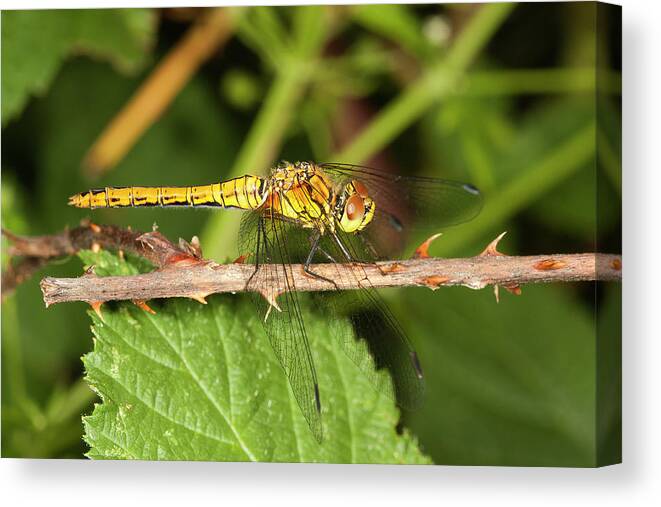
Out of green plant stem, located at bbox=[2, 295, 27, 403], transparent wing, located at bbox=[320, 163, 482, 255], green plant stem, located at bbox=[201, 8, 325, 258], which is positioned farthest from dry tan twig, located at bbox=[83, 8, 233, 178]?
transparent wing, located at bbox=[320, 163, 482, 255]

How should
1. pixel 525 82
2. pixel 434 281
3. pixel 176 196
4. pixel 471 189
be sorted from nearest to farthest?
1. pixel 434 281
2. pixel 176 196
3. pixel 471 189
4. pixel 525 82

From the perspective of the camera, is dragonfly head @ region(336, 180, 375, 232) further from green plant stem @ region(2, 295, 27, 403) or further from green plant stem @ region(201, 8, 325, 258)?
green plant stem @ region(2, 295, 27, 403)

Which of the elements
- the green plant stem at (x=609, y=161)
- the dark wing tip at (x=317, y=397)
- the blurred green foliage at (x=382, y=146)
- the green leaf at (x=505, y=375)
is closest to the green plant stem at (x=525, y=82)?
the blurred green foliage at (x=382, y=146)

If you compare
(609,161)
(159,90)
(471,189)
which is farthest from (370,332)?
(159,90)

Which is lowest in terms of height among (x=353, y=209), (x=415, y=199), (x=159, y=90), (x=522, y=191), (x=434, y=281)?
(x=434, y=281)

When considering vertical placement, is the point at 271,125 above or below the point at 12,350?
above

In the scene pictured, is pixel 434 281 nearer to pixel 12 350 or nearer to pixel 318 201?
pixel 318 201
